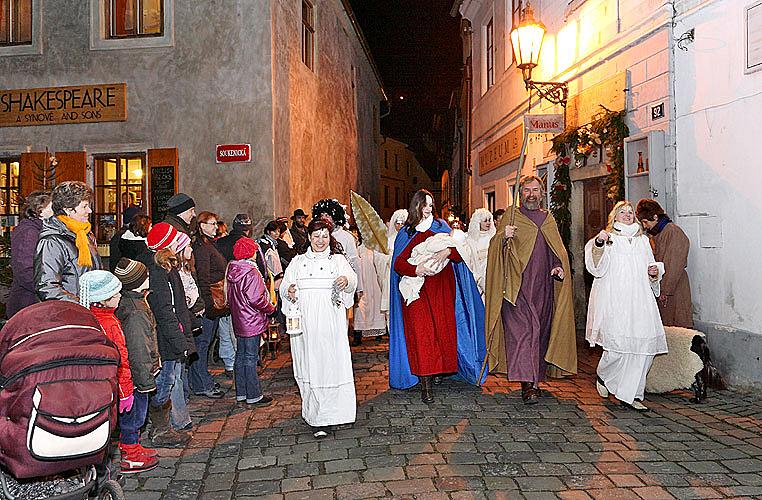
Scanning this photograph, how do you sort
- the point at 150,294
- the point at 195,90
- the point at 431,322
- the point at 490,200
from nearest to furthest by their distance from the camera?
1. the point at 150,294
2. the point at 431,322
3. the point at 195,90
4. the point at 490,200

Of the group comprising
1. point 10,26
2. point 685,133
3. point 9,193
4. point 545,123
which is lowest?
point 9,193

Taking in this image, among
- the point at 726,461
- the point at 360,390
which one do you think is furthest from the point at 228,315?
the point at 726,461

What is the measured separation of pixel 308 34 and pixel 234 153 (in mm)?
5110

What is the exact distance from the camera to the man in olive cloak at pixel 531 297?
7.16 meters

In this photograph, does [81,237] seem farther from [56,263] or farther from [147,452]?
[147,452]

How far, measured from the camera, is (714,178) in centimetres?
783

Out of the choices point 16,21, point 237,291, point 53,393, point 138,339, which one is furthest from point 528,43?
point 53,393

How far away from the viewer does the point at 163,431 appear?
6.02m

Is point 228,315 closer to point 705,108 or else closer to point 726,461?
point 726,461

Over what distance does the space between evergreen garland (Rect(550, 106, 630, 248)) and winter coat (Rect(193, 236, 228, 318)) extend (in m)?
5.17

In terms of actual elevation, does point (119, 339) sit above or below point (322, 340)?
above

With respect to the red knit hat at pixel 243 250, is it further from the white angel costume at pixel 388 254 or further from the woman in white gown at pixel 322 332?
the white angel costume at pixel 388 254

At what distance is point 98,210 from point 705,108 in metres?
9.53

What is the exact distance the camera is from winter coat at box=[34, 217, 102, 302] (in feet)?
17.6
